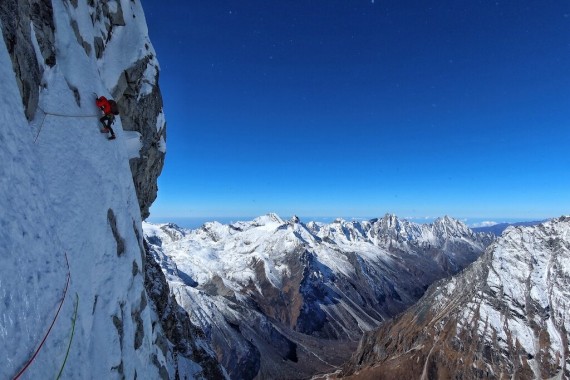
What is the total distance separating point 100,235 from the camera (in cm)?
2541

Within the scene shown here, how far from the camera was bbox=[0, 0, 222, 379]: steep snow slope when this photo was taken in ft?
50.0

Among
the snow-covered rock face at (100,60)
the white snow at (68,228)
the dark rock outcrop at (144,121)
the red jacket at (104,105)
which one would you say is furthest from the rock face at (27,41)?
the dark rock outcrop at (144,121)

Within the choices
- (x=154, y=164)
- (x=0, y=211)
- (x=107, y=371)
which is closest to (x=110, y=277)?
(x=107, y=371)

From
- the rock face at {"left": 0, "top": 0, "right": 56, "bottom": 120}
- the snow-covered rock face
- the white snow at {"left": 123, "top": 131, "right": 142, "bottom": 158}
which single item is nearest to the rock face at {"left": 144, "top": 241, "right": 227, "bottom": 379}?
the snow-covered rock face

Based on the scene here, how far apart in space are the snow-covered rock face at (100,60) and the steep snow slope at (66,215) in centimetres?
15

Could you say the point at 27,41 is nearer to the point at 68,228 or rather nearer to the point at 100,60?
the point at 68,228

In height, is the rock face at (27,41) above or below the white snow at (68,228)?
above

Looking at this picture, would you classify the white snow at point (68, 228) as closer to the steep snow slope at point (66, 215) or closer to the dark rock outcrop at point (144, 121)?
the steep snow slope at point (66, 215)

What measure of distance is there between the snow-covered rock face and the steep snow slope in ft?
0.49

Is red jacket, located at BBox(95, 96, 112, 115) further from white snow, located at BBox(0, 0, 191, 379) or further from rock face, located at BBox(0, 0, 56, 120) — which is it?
rock face, located at BBox(0, 0, 56, 120)

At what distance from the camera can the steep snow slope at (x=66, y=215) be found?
1525 cm

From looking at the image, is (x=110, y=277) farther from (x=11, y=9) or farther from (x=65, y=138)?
(x=11, y=9)

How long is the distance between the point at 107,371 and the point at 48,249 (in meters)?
9.40

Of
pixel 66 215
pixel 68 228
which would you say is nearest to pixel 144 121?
pixel 66 215
